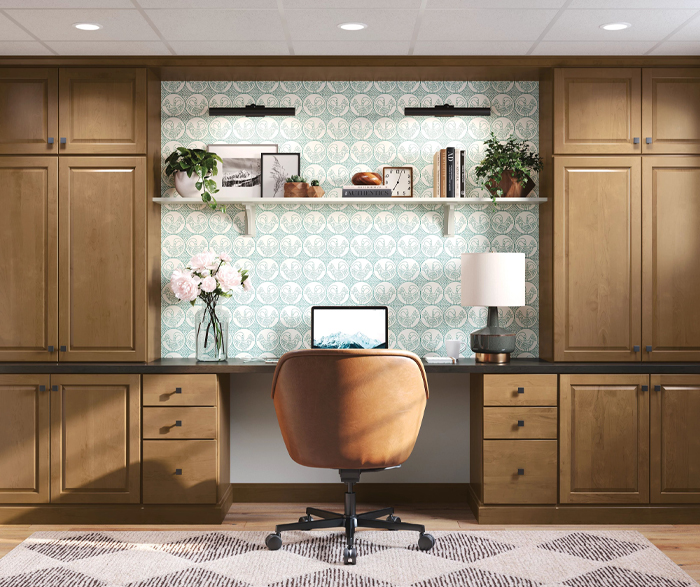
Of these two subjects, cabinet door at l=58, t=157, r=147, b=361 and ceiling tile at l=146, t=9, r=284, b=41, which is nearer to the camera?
ceiling tile at l=146, t=9, r=284, b=41

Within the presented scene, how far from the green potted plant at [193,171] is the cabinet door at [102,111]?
0.67 ft

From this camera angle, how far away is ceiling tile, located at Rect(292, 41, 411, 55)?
9.79 ft

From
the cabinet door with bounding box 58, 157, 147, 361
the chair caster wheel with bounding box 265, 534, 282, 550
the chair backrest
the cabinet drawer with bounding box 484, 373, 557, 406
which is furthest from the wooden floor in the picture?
the cabinet door with bounding box 58, 157, 147, 361

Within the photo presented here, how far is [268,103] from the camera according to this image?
3.46 metres

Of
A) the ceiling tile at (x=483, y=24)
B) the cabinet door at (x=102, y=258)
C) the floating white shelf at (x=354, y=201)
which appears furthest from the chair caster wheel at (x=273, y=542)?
the ceiling tile at (x=483, y=24)

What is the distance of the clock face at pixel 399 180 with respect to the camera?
3416mm

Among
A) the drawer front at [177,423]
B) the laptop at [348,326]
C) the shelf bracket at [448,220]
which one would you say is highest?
the shelf bracket at [448,220]

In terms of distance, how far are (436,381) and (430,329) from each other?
0.32 metres

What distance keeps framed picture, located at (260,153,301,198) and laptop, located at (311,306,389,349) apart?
0.77 m

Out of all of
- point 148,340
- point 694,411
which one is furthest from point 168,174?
point 694,411

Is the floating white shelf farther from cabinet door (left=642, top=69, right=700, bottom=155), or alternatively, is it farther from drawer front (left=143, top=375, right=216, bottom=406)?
drawer front (left=143, top=375, right=216, bottom=406)

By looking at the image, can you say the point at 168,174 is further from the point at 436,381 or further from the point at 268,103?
→ the point at 436,381

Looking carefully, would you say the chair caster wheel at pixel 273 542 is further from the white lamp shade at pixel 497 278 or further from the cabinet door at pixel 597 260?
the cabinet door at pixel 597 260

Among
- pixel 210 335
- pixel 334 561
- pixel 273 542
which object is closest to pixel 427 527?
pixel 334 561
